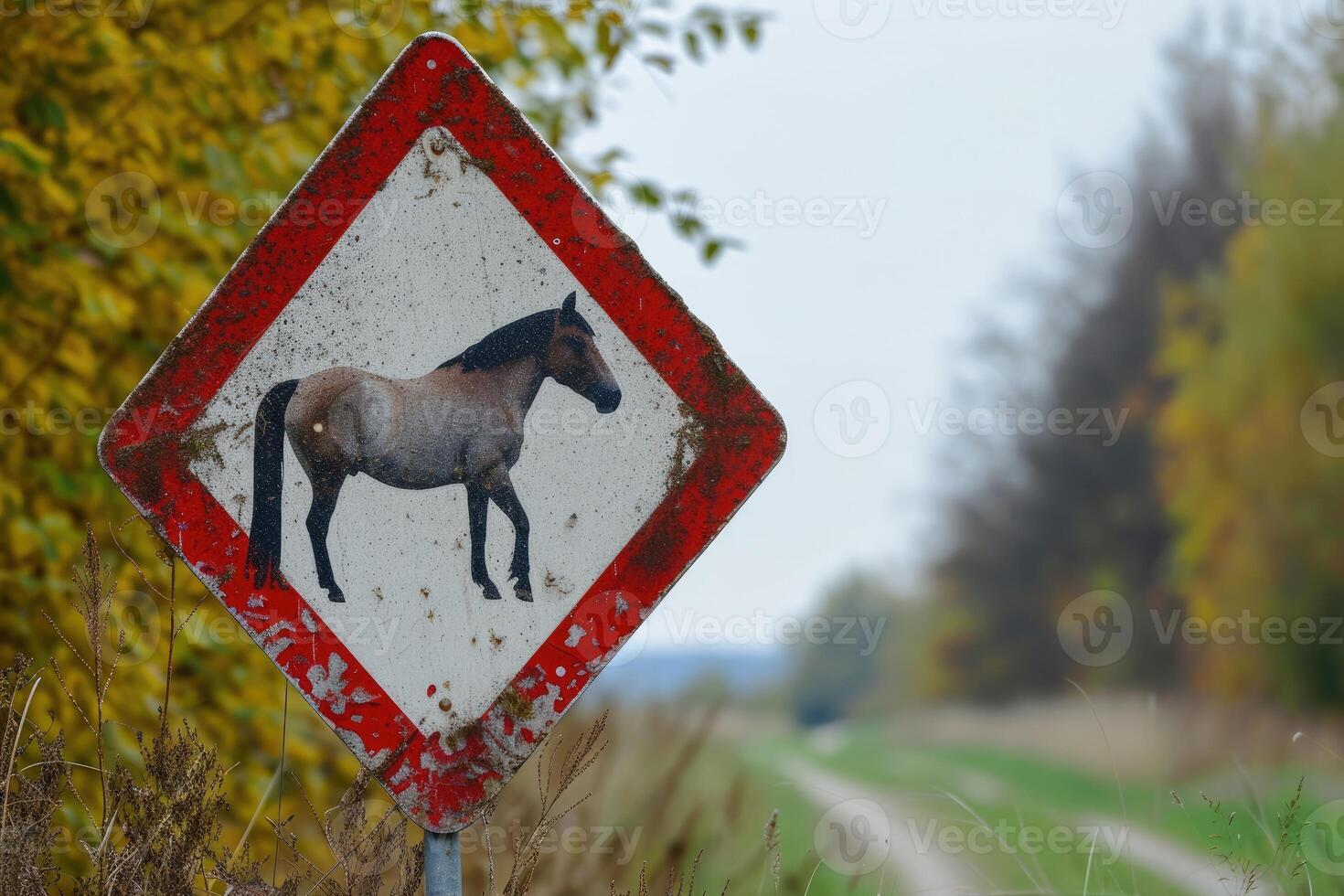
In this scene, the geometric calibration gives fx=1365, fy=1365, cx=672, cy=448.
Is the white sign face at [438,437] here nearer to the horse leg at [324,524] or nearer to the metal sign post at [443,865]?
the horse leg at [324,524]

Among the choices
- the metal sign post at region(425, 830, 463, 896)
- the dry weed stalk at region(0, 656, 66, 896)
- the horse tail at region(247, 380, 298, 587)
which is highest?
the horse tail at region(247, 380, 298, 587)

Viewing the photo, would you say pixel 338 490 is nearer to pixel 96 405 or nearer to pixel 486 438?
pixel 486 438

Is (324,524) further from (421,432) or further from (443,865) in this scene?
(443,865)

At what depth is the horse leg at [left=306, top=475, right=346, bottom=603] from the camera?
72.7 inches

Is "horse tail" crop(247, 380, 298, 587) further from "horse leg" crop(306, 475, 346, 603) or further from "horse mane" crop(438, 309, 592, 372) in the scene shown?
"horse mane" crop(438, 309, 592, 372)

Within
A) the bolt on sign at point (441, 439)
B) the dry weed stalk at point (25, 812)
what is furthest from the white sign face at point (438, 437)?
the dry weed stalk at point (25, 812)

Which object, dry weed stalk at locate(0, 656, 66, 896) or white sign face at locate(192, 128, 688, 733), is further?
dry weed stalk at locate(0, 656, 66, 896)

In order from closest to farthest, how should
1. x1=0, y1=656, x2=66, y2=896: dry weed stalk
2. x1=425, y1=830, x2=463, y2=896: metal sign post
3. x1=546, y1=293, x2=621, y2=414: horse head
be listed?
1. x1=425, y1=830, x2=463, y2=896: metal sign post
2. x1=546, y1=293, x2=621, y2=414: horse head
3. x1=0, y1=656, x2=66, y2=896: dry weed stalk

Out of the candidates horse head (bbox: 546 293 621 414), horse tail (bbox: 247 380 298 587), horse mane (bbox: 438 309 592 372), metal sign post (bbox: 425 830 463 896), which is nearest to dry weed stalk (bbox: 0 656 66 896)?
horse tail (bbox: 247 380 298 587)

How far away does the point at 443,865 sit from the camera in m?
1.80

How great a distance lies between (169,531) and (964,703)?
4856 cm

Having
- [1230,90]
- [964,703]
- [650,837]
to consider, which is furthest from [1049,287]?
[650,837]

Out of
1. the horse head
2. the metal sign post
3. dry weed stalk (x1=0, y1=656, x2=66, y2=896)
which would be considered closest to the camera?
the metal sign post

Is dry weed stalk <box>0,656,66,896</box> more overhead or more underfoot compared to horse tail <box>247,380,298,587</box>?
more underfoot
